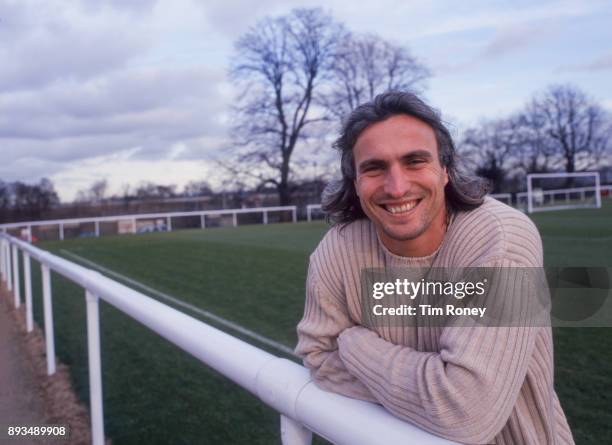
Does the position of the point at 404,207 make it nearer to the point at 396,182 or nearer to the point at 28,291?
the point at 396,182

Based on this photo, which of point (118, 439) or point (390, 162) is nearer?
point (390, 162)

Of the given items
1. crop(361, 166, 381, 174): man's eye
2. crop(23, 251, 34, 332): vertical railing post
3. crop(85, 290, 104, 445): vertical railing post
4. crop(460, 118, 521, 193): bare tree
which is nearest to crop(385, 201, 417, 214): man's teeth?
crop(361, 166, 381, 174): man's eye

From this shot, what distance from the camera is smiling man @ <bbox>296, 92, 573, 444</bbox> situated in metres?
1.22

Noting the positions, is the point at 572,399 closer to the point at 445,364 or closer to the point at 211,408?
the point at 211,408

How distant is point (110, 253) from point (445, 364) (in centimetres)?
1613

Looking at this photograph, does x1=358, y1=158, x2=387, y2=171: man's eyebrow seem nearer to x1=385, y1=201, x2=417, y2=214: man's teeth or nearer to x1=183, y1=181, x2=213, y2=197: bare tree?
x1=385, y1=201, x2=417, y2=214: man's teeth

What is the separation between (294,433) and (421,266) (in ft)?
1.71

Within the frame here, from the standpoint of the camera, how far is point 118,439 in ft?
11.6

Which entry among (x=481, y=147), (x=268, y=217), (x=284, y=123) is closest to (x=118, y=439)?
(x=268, y=217)

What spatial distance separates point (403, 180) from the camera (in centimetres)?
150

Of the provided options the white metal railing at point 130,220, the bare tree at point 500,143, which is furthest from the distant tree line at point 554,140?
the white metal railing at point 130,220

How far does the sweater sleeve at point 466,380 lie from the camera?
1.19 metres

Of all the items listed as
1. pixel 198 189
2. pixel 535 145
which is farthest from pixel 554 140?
pixel 198 189

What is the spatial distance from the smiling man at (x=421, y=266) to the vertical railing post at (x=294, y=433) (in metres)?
0.12
